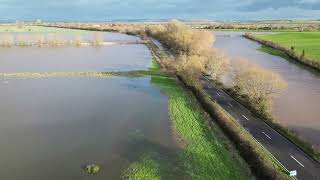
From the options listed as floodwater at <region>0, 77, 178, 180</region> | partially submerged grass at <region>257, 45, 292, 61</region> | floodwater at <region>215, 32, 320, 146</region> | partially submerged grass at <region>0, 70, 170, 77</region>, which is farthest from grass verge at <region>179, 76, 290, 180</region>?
partially submerged grass at <region>257, 45, 292, 61</region>

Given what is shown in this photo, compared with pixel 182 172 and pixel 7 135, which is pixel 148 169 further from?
pixel 7 135

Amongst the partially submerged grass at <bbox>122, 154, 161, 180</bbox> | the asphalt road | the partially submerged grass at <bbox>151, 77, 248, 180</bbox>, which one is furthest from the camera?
the partially submerged grass at <bbox>151, 77, 248, 180</bbox>

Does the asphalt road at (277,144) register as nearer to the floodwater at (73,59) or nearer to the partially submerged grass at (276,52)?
the floodwater at (73,59)

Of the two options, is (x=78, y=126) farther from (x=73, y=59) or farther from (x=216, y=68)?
(x=73, y=59)

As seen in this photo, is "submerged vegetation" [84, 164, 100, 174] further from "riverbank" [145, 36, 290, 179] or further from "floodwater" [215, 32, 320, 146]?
"floodwater" [215, 32, 320, 146]

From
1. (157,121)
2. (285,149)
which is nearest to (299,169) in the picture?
(285,149)

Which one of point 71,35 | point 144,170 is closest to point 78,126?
point 144,170
